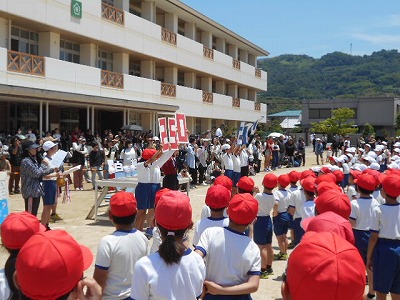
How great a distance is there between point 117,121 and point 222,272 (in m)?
23.0

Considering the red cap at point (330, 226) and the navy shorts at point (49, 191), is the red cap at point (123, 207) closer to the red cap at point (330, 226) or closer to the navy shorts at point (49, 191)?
the red cap at point (330, 226)

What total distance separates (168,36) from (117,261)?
84.4ft

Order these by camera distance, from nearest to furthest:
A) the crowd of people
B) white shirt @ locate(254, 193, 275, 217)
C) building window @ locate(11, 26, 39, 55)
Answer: the crowd of people, white shirt @ locate(254, 193, 275, 217), building window @ locate(11, 26, 39, 55)

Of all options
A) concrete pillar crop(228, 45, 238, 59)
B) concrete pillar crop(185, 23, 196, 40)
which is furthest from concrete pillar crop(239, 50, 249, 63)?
concrete pillar crop(185, 23, 196, 40)

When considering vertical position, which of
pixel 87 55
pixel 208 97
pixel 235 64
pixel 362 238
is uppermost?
pixel 235 64

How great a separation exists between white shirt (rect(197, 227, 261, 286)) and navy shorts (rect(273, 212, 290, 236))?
160 inches

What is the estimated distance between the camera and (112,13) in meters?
22.8

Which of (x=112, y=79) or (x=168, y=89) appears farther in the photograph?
(x=168, y=89)

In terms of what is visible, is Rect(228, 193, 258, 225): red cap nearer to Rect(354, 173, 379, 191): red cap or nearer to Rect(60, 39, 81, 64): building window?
Rect(354, 173, 379, 191): red cap

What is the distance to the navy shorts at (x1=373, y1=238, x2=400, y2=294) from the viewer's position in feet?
16.5

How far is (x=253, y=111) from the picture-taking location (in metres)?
42.2

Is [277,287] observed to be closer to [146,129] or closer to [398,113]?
[146,129]

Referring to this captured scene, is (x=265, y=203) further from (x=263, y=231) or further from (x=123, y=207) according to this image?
(x=123, y=207)

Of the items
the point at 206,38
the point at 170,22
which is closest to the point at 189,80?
the point at 206,38
